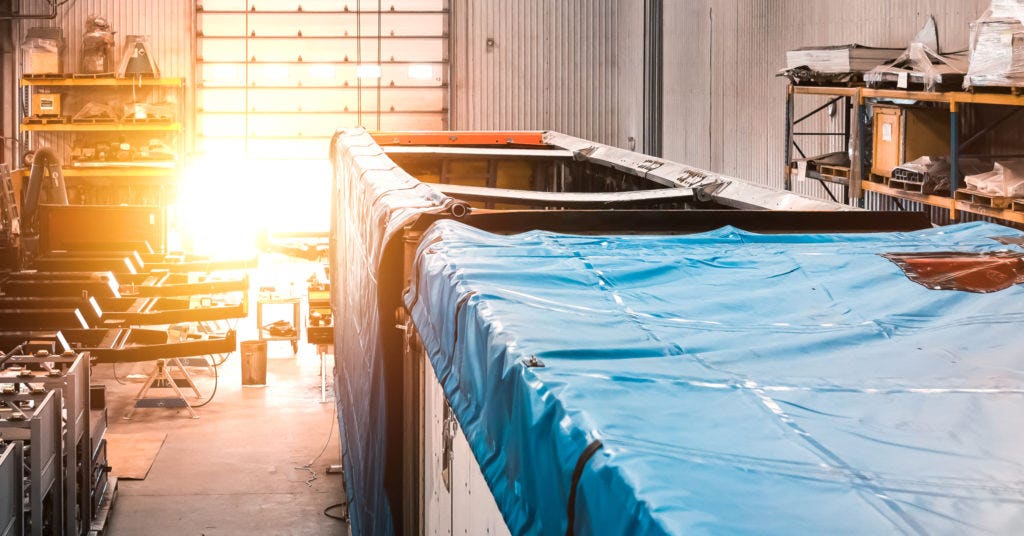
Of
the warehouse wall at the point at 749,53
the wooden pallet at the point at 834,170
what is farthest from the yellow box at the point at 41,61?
the wooden pallet at the point at 834,170

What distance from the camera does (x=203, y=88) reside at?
17203 millimetres

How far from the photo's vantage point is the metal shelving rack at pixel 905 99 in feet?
20.1

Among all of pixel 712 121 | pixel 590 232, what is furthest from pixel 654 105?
pixel 590 232

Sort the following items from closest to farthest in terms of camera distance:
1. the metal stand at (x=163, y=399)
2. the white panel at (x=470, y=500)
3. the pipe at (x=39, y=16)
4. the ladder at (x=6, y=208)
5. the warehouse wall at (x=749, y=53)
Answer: the white panel at (x=470, y=500), the warehouse wall at (x=749, y=53), the metal stand at (x=163, y=399), the ladder at (x=6, y=208), the pipe at (x=39, y=16)

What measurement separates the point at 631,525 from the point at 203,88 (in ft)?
55.2

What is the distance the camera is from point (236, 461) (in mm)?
8953

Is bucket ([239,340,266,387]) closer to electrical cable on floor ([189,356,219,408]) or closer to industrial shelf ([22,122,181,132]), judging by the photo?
electrical cable on floor ([189,356,219,408])

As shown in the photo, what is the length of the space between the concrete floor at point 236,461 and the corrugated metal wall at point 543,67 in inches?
287

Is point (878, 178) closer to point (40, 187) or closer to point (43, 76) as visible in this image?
point (40, 187)

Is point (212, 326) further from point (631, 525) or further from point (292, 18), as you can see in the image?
point (631, 525)

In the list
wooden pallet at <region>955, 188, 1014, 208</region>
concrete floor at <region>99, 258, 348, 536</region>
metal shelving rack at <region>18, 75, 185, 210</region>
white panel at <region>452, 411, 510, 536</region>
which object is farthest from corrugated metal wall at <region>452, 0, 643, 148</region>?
white panel at <region>452, 411, 510, 536</region>

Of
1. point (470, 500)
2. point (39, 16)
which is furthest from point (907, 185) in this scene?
point (39, 16)

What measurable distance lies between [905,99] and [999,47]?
1482mm

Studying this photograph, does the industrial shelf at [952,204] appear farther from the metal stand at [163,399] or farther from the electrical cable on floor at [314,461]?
the metal stand at [163,399]
